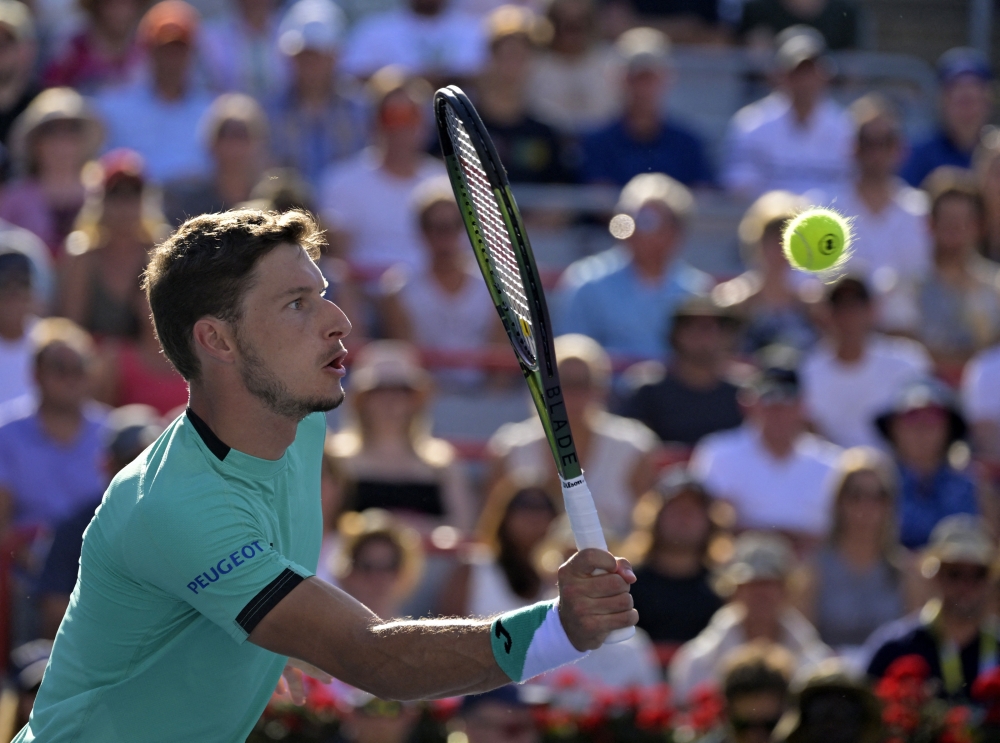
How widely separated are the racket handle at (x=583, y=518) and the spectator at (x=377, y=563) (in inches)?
137

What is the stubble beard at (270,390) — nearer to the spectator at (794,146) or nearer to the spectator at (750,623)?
the spectator at (750,623)

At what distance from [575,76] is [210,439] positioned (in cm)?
757

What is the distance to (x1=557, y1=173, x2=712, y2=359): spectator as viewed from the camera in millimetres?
8773

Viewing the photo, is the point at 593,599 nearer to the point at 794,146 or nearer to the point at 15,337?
the point at 15,337

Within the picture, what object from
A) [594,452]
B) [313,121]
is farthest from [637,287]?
[313,121]

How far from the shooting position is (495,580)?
22.7ft

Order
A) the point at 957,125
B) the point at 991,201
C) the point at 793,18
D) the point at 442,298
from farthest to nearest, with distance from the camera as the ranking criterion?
the point at 793,18, the point at 957,125, the point at 991,201, the point at 442,298

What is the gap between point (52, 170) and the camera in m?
8.78

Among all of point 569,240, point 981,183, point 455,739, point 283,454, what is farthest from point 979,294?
point 283,454

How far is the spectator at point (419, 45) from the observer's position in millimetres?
10547

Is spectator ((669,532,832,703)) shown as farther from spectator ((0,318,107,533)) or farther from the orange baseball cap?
the orange baseball cap

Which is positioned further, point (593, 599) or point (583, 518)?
point (583, 518)

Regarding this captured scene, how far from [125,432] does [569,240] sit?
3881 millimetres

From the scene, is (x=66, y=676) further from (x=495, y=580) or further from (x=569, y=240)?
(x=569, y=240)
